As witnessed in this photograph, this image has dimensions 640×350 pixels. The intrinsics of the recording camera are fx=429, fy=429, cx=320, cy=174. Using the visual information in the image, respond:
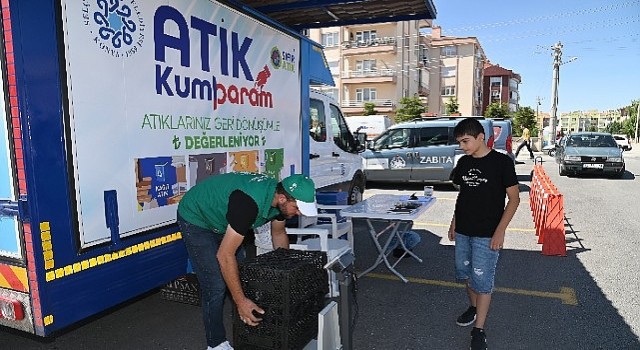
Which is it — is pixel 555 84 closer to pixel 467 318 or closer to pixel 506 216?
pixel 467 318

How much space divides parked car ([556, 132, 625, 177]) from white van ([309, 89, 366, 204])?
9492mm

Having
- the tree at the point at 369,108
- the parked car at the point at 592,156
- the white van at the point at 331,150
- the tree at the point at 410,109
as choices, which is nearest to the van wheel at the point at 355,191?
the white van at the point at 331,150

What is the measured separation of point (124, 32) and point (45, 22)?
0.57 metres

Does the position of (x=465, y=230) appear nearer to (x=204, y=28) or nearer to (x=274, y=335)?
(x=274, y=335)

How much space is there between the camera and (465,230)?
3510 mm

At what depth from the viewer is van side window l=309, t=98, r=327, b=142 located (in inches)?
252

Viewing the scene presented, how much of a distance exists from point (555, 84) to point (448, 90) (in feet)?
57.2

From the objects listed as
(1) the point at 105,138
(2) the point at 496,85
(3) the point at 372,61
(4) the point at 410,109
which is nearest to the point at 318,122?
(1) the point at 105,138

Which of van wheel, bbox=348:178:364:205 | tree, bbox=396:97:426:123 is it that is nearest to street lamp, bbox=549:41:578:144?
tree, bbox=396:97:426:123

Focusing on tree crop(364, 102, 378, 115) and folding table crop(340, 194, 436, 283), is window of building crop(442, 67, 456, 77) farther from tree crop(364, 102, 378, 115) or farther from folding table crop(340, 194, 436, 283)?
folding table crop(340, 194, 436, 283)

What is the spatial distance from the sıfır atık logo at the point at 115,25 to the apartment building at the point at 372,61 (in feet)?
121

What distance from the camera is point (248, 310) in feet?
8.31

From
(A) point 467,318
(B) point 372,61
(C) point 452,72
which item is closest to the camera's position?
(A) point 467,318

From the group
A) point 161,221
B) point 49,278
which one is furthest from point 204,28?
point 49,278
